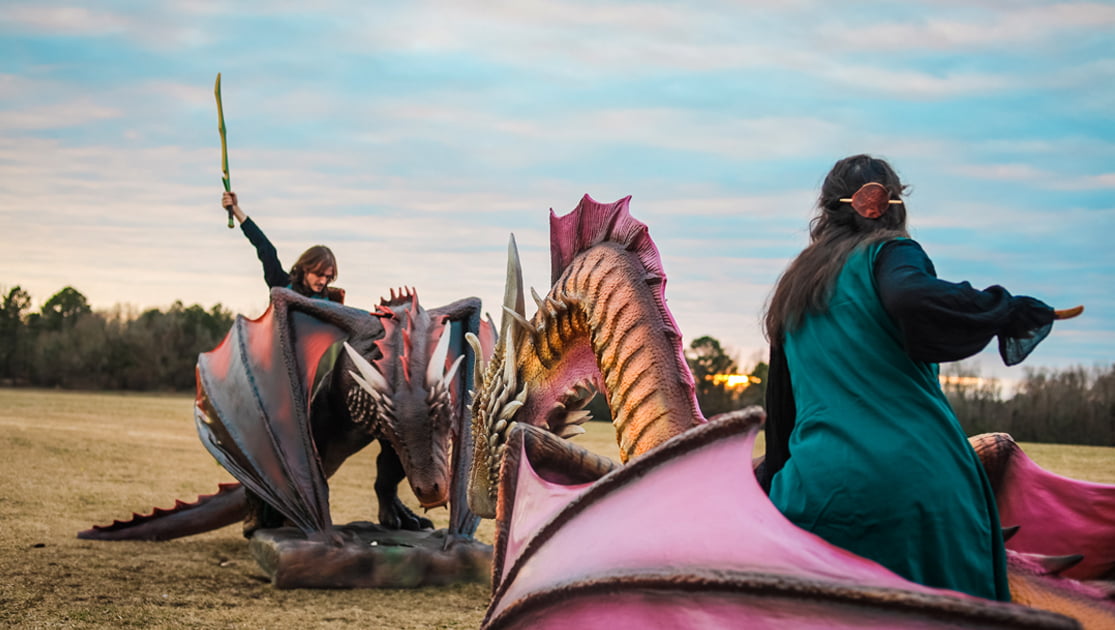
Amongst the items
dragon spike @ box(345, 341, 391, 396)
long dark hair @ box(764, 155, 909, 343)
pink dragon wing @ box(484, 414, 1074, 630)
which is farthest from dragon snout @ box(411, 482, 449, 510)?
long dark hair @ box(764, 155, 909, 343)

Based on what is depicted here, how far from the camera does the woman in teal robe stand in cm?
159

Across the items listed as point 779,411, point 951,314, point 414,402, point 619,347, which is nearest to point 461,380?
point 414,402

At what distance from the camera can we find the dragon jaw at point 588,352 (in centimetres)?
231

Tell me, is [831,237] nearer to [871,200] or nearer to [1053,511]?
[871,200]

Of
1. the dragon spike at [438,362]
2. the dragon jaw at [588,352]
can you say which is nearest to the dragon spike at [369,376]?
the dragon spike at [438,362]

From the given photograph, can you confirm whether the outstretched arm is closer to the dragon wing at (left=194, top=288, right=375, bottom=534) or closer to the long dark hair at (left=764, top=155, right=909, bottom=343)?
the dragon wing at (left=194, top=288, right=375, bottom=534)

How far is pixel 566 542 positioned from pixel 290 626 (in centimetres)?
276

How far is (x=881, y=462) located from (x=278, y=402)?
13.1 feet

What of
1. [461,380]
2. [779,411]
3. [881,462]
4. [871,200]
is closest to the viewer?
[881,462]

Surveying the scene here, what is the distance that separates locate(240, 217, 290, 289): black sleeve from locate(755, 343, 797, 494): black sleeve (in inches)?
173

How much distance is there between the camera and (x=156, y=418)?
53.0 ft

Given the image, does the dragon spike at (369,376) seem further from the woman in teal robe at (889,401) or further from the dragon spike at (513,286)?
the woman in teal robe at (889,401)

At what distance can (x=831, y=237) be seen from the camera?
186 centimetres

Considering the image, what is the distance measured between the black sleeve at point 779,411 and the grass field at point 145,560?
270 centimetres
